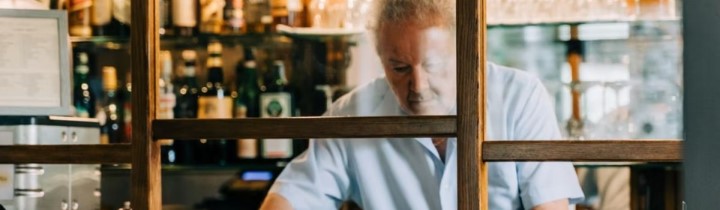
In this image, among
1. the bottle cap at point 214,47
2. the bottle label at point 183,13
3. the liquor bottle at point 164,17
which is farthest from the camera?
the bottle cap at point 214,47

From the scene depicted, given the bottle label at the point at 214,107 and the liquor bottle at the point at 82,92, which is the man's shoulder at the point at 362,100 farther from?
the liquor bottle at the point at 82,92

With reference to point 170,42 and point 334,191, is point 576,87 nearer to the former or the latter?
point 334,191

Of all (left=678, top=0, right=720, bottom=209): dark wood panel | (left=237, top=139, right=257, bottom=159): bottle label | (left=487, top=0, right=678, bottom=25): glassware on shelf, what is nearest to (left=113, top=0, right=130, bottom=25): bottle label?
(left=237, top=139, right=257, bottom=159): bottle label

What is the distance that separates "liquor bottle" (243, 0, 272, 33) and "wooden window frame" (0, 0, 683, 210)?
1.06 feet

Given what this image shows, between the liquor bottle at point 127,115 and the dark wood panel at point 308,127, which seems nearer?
the dark wood panel at point 308,127

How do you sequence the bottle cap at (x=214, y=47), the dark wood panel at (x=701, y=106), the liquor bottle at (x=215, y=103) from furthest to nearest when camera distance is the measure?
1. the bottle cap at (x=214, y=47)
2. the liquor bottle at (x=215, y=103)
3. the dark wood panel at (x=701, y=106)

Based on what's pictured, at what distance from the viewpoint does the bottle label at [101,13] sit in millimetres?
2631

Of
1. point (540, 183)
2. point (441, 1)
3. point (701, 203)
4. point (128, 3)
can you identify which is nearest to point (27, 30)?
point (128, 3)

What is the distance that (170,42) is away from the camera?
8.79 ft

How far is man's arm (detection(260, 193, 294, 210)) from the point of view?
8.32 feet

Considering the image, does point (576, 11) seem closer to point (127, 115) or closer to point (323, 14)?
point (323, 14)

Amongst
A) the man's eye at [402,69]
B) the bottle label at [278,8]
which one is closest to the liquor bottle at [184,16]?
the bottle label at [278,8]

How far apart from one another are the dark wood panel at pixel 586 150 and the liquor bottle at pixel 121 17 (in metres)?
0.90

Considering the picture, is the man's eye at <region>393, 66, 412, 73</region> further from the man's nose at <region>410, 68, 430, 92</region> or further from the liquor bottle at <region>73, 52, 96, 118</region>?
the liquor bottle at <region>73, 52, 96, 118</region>
